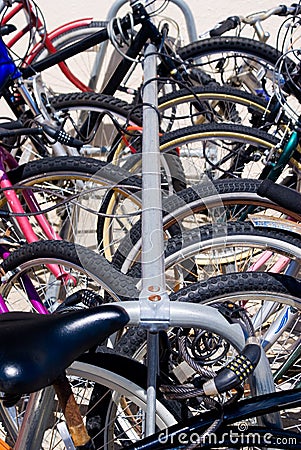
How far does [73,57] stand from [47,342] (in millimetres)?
4306

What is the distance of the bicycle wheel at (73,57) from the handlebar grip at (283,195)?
240cm

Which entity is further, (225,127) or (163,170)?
(225,127)

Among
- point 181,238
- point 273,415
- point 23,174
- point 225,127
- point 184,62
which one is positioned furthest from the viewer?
point 184,62

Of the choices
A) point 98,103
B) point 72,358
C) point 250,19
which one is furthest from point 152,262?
point 250,19

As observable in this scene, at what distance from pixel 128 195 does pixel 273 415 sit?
120 cm

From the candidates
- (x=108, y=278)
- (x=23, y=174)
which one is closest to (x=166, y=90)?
(x=23, y=174)

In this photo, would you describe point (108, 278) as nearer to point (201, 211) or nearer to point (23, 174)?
point (201, 211)

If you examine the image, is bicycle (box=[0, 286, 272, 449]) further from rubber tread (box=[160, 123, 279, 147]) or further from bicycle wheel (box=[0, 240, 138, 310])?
rubber tread (box=[160, 123, 279, 147])

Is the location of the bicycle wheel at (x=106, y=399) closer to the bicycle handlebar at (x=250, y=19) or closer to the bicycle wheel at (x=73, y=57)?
the bicycle wheel at (x=73, y=57)

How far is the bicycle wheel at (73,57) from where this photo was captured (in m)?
4.38

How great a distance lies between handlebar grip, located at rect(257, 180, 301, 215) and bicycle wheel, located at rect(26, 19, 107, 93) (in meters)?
2.40

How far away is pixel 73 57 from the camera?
5.40 m

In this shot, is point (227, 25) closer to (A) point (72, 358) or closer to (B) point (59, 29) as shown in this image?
(B) point (59, 29)

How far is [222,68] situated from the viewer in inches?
158
